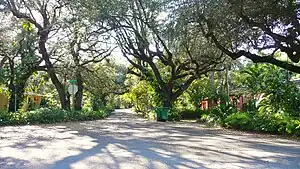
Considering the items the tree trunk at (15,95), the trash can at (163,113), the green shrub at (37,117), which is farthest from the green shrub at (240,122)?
the tree trunk at (15,95)

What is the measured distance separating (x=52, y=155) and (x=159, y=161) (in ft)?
8.17

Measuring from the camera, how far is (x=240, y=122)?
1681 cm

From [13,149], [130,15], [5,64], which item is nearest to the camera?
[13,149]

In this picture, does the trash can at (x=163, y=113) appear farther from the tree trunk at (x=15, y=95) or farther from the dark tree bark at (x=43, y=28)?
the tree trunk at (x=15, y=95)

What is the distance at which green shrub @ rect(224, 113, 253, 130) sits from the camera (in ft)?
53.6

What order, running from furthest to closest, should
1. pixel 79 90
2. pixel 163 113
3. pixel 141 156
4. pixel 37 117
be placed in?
1. pixel 79 90
2. pixel 163 113
3. pixel 37 117
4. pixel 141 156

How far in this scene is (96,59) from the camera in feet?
98.7

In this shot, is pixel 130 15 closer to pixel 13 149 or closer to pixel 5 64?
pixel 5 64

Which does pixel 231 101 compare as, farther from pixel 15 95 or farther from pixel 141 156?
pixel 141 156

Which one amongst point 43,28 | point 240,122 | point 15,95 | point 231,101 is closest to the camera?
point 240,122

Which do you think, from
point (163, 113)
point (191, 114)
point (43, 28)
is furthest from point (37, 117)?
point (191, 114)

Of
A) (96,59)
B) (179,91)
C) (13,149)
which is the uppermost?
(96,59)

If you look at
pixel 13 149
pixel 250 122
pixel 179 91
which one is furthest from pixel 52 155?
pixel 179 91

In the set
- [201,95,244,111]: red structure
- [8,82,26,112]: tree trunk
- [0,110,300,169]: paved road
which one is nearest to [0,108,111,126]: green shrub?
[8,82,26,112]: tree trunk
